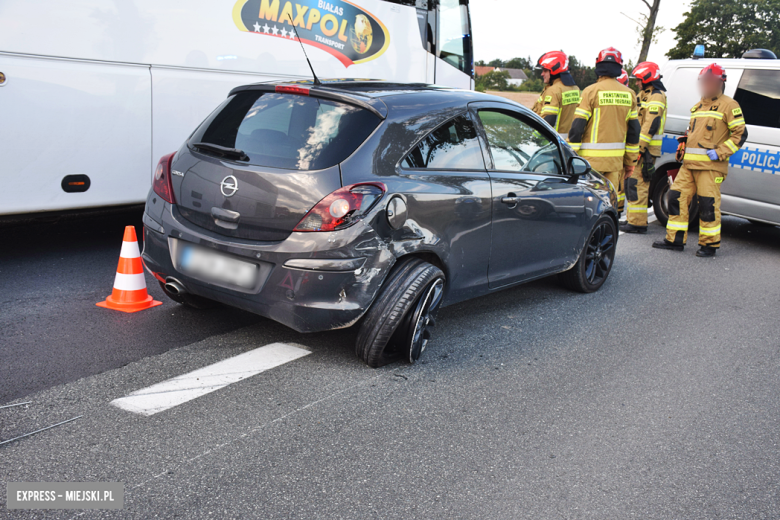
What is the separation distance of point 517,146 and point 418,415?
2.21 meters

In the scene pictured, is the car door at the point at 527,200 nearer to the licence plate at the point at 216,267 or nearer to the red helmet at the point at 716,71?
the licence plate at the point at 216,267

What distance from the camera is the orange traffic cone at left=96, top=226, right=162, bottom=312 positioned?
455 centimetres

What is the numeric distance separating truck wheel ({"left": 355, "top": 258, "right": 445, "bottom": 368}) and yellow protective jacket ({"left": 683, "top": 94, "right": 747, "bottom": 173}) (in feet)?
15.7

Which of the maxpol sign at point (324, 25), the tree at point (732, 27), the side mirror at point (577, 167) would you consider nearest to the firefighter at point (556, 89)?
the maxpol sign at point (324, 25)

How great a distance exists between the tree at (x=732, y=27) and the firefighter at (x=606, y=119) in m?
34.3

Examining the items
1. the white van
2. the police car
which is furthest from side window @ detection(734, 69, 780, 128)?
the white van

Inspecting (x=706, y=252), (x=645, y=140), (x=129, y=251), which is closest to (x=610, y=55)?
(x=645, y=140)

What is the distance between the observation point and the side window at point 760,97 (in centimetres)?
750

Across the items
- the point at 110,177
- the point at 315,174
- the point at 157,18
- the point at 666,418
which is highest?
the point at 157,18

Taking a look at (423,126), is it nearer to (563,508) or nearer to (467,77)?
(563,508)

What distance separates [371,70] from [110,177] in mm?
3564

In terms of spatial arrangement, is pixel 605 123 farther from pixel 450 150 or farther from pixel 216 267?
pixel 216 267

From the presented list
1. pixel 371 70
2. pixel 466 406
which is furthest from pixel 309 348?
pixel 371 70

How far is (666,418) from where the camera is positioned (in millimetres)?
3480
